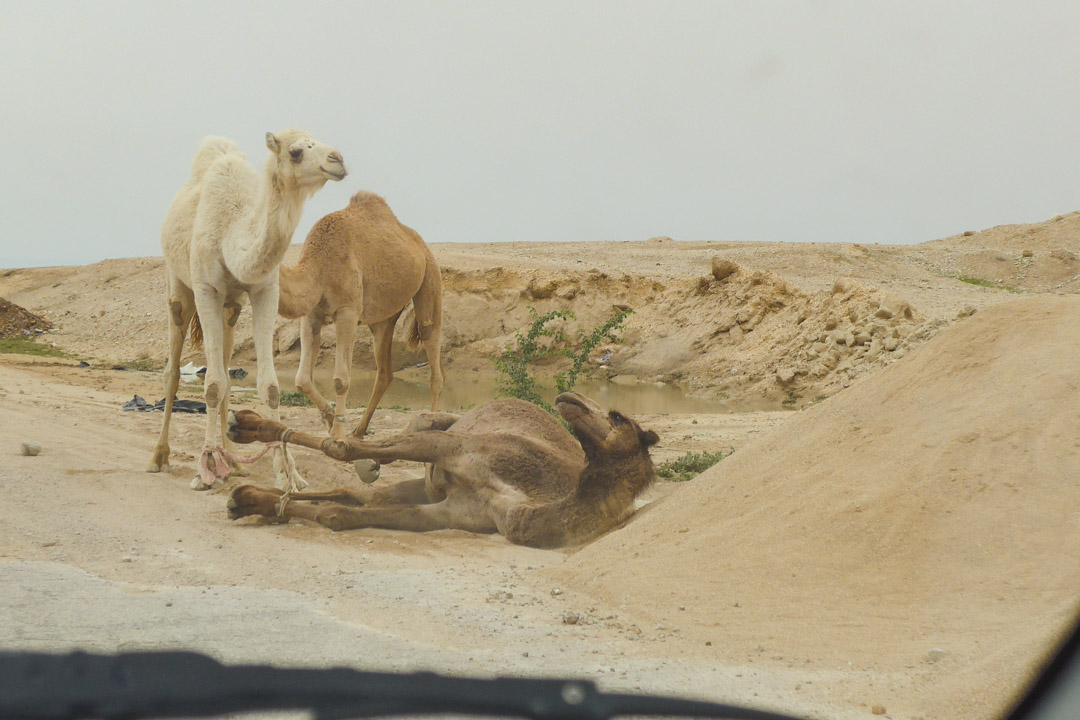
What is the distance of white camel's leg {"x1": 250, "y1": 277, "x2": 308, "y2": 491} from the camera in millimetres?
6848

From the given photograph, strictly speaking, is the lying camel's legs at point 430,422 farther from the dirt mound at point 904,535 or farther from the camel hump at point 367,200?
the camel hump at point 367,200

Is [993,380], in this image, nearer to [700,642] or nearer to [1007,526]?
[1007,526]

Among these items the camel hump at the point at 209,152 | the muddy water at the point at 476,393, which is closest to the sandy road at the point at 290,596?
the camel hump at the point at 209,152

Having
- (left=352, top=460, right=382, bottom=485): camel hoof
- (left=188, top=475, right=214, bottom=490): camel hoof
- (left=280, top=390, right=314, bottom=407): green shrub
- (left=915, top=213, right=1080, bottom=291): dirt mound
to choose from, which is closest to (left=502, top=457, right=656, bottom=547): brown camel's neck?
(left=352, top=460, right=382, bottom=485): camel hoof

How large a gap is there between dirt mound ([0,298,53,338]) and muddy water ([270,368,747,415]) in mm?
9105

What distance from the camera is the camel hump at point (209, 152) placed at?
8.00m

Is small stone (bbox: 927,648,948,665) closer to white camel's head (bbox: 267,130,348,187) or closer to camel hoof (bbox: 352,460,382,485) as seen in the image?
camel hoof (bbox: 352,460,382,485)

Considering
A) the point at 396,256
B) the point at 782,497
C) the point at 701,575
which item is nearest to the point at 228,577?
the point at 701,575

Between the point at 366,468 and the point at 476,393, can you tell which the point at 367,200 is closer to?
the point at 366,468

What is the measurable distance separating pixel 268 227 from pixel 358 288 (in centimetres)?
217

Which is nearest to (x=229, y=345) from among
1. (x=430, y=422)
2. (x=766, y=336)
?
(x=430, y=422)

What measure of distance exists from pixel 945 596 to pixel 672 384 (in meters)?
13.9

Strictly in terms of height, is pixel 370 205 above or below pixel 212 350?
above

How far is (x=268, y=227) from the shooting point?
22.0ft
